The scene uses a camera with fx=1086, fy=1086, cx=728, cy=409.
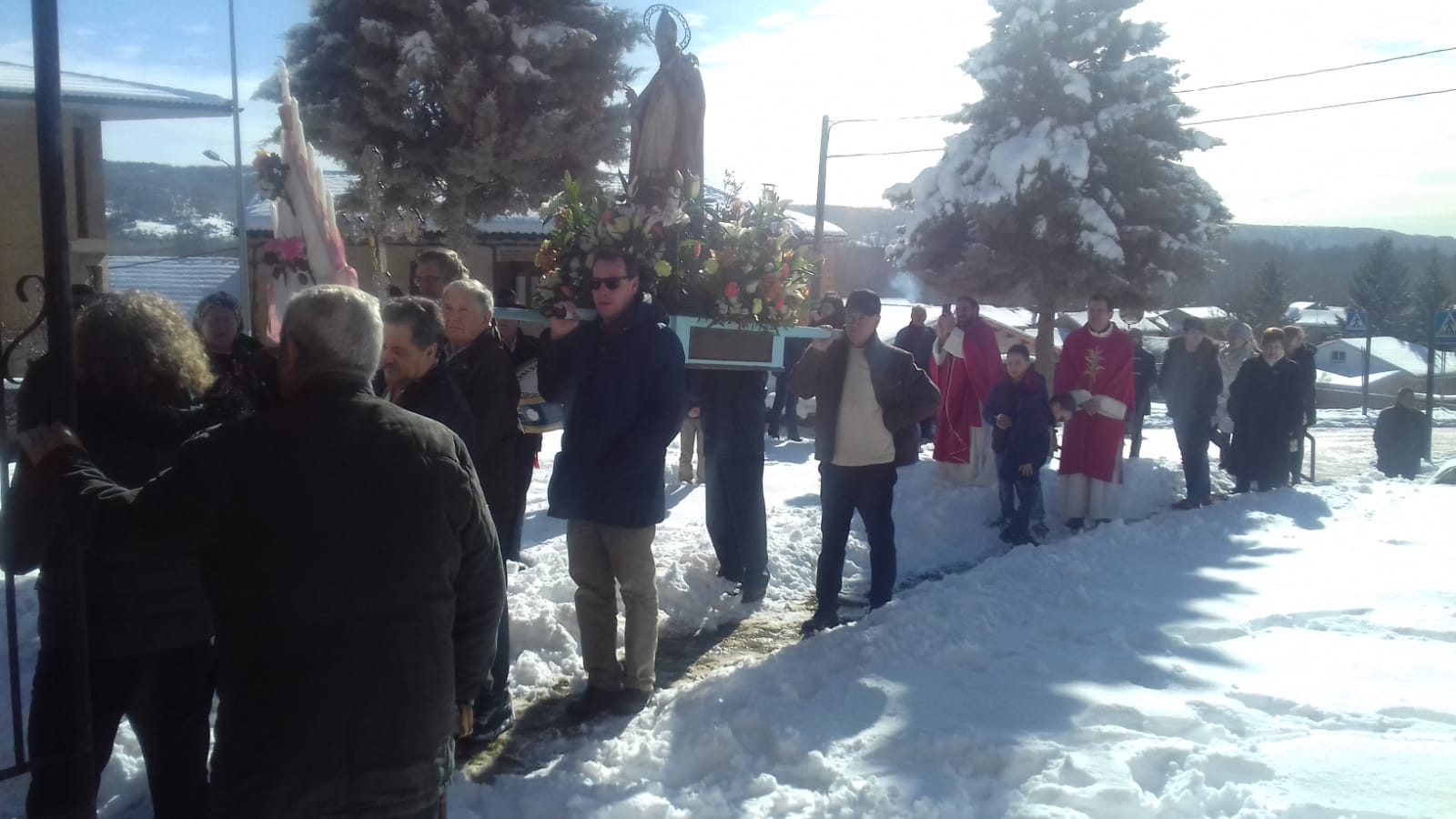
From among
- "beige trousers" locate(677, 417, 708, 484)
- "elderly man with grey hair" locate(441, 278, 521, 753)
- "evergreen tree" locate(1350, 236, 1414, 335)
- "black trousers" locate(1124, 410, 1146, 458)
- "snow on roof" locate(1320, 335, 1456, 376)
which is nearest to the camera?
"elderly man with grey hair" locate(441, 278, 521, 753)

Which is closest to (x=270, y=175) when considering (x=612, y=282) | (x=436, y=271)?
(x=436, y=271)

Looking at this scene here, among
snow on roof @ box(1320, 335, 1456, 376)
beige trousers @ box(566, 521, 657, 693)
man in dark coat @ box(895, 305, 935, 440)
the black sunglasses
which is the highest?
the black sunglasses

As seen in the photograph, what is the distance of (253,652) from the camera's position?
2.24 m

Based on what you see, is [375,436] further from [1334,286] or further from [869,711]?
[1334,286]

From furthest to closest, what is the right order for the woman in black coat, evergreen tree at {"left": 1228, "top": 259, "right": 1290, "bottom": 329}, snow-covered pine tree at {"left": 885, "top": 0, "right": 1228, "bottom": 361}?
1. evergreen tree at {"left": 1228, "top": 259, "right": 1290, "bottom": 329}
2. snow-covered pine tree at {"left": 885, "top": 0, "right": 1228, "bottom": 361}
3. the woman in black coat

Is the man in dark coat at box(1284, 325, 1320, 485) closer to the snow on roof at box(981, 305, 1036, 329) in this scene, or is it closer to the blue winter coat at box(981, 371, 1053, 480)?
the blue winter coat at box(981, 371, 1053, 480)

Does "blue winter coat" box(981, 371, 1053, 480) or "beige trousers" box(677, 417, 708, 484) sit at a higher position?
"blue winter coat" box(981, 371, 1053, 480)

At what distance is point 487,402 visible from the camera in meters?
4.18

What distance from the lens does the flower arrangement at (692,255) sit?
517 centimetres

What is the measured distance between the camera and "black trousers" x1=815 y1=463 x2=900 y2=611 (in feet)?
19.5

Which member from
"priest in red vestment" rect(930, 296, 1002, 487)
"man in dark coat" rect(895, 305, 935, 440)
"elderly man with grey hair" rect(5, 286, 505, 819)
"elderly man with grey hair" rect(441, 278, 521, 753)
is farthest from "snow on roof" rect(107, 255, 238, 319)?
"man in dark coat" rect(895, 305, 935, 440)

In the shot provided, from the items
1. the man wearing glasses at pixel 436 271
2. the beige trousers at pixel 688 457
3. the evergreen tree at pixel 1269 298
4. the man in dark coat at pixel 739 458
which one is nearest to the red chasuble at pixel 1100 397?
the beige trousers at pixel 688 457

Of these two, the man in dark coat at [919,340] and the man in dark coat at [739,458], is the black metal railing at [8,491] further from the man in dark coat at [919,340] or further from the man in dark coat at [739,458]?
the man in dark coat at [919,340]

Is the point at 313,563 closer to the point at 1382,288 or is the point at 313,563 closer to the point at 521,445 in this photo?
the point at 521,445
